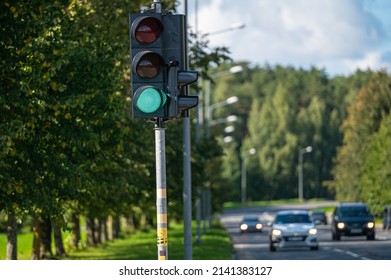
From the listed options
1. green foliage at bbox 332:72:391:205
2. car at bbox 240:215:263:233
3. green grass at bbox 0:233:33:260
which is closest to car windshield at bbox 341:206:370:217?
green grass at bbox 0:233:33:260

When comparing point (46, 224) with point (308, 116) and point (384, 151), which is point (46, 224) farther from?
point (308, 116)

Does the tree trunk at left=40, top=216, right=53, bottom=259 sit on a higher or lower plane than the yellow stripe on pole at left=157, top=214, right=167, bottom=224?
lower

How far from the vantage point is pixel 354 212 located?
191 feet

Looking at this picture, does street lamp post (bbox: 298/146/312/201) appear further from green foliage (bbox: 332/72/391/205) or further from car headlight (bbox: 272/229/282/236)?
car headlight (bbox: 272/229/282/236)

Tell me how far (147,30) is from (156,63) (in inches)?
14.8

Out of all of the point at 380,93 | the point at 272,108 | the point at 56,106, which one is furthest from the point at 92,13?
the point at 272,108

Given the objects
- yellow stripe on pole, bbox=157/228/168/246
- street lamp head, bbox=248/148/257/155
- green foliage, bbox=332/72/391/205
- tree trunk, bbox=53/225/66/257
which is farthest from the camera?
street lamp head, bbox=248/148/257/155

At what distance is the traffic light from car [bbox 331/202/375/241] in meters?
44.5

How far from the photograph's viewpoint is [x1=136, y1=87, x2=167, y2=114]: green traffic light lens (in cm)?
1370

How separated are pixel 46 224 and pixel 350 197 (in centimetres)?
8860

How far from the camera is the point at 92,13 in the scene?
2875 centimetres

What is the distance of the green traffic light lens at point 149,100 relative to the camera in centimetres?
1370
